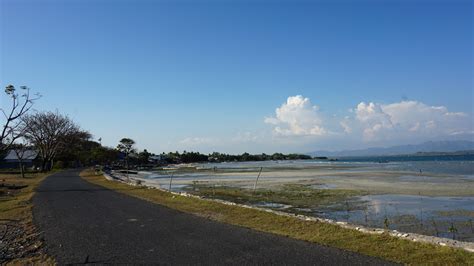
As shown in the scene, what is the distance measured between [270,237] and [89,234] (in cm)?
499

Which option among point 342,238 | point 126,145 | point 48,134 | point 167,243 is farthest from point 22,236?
point 126,145

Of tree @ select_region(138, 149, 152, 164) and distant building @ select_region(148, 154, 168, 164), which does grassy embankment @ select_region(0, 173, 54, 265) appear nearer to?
tree @ select_region(138, 149, 152, 164)

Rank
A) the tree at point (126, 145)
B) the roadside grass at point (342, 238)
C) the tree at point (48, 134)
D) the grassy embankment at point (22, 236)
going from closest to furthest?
1. the roadside grass at point (342, 238)
2. the grassy embankment at point (22, 236)
3. the tree at point (48, 134)
4. the tree at point (126, 145)

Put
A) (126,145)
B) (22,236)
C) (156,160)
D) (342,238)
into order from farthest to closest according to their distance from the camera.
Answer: (156,160)
(126,145)
(22,236)
(342,238)

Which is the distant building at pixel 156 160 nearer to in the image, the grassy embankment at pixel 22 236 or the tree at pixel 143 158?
the tree at pixel 143 158

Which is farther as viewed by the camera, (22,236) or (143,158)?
(143,158)

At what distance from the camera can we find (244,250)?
8750 millimetres

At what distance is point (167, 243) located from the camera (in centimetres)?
974

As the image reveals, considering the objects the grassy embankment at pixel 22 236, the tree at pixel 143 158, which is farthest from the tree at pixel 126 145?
the grassy embankment at pixel 22 236

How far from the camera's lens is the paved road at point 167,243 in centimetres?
809

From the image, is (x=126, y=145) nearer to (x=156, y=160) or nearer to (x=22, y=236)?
(x=156, y=160)

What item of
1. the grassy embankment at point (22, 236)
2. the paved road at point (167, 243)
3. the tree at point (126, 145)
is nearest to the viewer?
the paved road at point (167, 243)

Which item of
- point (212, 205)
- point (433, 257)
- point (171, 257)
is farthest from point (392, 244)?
point (212, 205)

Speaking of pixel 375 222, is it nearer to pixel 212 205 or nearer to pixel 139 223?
Result: pixel 212 205
